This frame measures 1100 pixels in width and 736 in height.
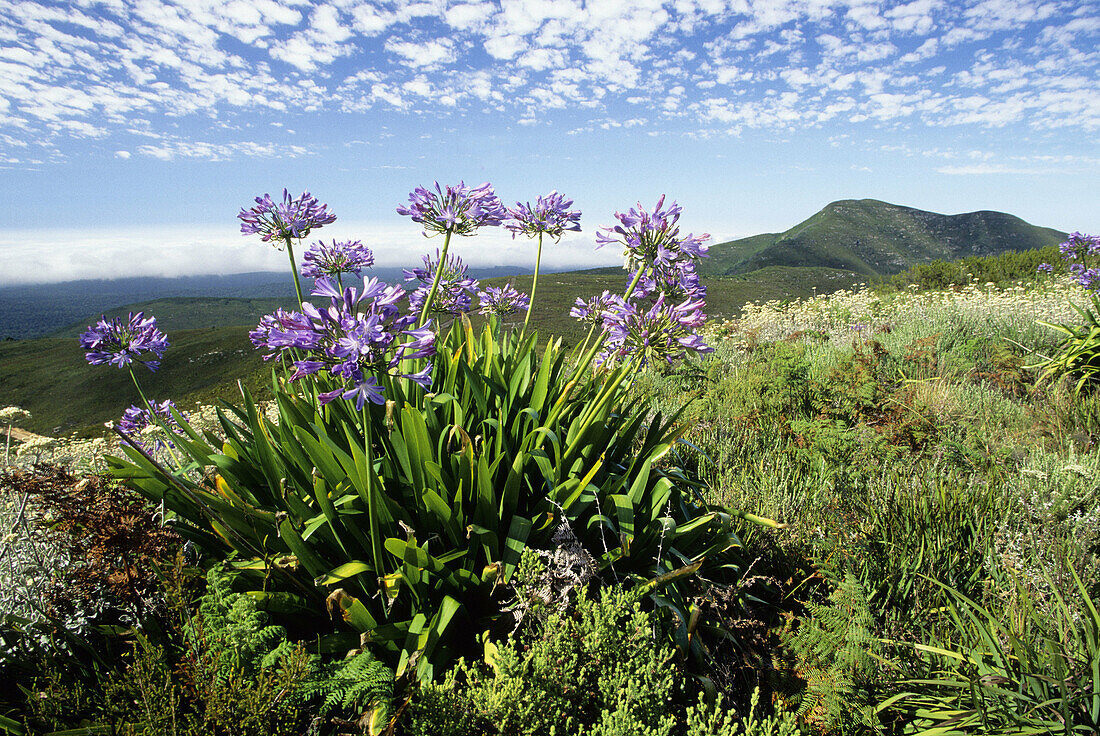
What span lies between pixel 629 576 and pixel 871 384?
3127 millimetres

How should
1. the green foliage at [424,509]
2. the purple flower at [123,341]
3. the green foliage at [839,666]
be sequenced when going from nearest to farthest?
the green foliage at [839,666]
the green foliage at [424,509]
the purple flower at [123,341]

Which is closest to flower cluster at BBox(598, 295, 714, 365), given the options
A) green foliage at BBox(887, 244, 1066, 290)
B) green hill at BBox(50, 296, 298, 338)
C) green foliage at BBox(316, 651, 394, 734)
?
green foliage at BBox(316, 651, 394, 734)

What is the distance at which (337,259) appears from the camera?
10.1 feet

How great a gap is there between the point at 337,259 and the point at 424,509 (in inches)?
64.6

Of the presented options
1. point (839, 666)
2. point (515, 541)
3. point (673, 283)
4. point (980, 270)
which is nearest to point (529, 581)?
point (515, 541)

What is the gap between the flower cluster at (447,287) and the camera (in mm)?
3344

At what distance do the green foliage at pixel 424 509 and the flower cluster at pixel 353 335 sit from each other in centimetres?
24

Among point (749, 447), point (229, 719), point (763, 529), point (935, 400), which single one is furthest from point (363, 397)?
point (935, 400)

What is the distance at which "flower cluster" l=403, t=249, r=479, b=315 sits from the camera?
11.0ft

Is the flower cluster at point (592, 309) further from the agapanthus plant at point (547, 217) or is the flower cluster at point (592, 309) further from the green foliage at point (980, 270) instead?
the green foliage at point (980, 270)

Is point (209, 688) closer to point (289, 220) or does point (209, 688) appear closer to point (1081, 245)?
point (289, 220)

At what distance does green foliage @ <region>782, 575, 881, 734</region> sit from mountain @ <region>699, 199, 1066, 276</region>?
403ft

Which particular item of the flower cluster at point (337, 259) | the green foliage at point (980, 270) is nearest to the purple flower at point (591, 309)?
the flower cluster at point (337, 259)

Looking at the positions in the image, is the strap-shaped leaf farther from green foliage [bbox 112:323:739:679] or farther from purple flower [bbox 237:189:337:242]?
purple flower [bbox 237:189:337:242]
